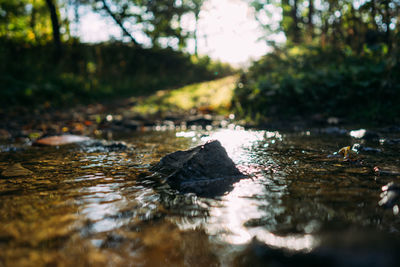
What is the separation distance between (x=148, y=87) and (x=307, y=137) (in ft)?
37.9

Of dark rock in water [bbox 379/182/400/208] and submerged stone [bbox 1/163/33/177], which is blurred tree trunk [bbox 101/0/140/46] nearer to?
submerged stone [bbox 1/163/33/177]

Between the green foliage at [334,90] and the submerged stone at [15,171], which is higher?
the green foliage at [334,90]

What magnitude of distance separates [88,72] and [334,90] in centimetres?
1174

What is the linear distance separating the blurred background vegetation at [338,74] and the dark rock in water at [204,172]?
469cm

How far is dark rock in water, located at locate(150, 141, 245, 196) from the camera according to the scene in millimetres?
2367

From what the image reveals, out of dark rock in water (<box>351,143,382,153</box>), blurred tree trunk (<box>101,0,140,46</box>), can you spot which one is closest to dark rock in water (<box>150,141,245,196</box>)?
dark rock in water (<box>351,143,382,153</box>)

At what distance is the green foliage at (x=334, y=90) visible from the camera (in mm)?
6250

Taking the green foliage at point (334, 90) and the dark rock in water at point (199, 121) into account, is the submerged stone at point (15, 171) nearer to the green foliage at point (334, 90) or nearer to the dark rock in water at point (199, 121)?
the dark rock in water at point (199, 121)

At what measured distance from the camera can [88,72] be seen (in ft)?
47.2

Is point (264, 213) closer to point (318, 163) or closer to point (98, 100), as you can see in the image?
point (318, 163)

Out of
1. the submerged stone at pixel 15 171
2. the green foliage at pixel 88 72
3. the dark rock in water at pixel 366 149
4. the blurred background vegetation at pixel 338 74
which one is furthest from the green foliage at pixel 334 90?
the green foliage at pixel 88 72

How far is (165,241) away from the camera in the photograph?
1.49 meters

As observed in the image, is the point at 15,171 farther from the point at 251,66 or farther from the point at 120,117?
the point at 251,66

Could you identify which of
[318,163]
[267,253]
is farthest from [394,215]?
[318,163]
